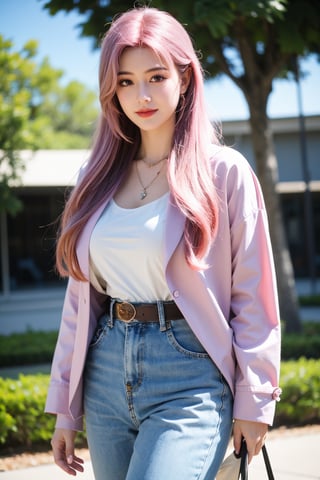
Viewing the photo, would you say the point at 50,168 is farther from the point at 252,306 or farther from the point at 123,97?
the point at 252,306

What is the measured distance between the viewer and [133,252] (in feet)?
6.55

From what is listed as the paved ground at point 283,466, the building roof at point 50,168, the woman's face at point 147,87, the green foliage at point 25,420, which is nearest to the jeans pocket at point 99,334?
the woman's face at point 147,87

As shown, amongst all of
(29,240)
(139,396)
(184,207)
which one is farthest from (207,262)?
(29,240)

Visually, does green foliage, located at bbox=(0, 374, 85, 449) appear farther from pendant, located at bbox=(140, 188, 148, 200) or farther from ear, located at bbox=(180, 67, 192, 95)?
ear, located at bbox=(180, 67, 192, 95)

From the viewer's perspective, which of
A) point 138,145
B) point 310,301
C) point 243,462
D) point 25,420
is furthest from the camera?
point 310,301

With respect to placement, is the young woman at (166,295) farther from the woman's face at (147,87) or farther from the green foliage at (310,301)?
the green foliage at (310,301)

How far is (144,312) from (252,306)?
341 millimetres

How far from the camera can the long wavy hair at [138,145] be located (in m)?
1.93

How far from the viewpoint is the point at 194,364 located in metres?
1.88

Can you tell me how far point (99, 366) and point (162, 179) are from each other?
2.20 feet

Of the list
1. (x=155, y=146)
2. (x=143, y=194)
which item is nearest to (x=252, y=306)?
(x=143, y=194)

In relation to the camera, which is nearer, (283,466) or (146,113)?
(146,113)

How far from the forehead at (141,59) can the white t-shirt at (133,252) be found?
0.43 meters

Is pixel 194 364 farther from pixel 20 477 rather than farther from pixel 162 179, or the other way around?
pixel 20 477
